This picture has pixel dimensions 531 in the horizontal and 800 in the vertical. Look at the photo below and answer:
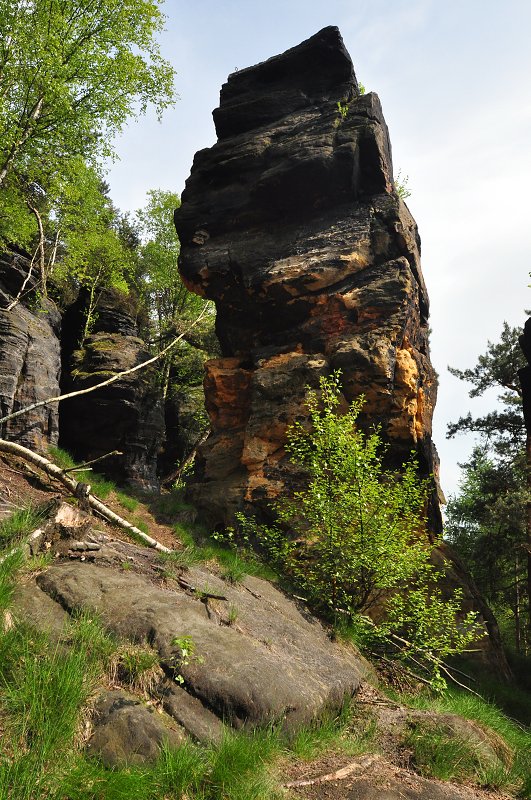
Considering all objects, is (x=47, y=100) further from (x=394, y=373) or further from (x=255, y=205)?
(x=394, y=373)

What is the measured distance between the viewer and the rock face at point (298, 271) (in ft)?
45.0

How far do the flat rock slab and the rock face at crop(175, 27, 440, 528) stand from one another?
20.1 ft

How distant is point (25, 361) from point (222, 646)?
1124cm

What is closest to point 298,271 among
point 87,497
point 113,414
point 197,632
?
point 87,497

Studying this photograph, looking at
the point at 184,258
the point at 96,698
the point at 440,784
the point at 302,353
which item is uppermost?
the point at 184,258

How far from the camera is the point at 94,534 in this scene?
25.0 ft

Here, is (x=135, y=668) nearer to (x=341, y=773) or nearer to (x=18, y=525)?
(x=341, y=773)

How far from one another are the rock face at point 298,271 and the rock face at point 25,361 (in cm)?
466

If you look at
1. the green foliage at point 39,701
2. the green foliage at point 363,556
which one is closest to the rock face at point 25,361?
the green foliage at point 363,556

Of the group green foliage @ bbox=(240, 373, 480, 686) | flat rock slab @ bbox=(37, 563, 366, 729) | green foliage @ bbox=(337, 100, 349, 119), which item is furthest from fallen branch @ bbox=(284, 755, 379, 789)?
green foliage @ bbox=(337, 100, 349, 119)

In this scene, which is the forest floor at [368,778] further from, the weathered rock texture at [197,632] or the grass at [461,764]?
the weathered rock texture at [197,632]

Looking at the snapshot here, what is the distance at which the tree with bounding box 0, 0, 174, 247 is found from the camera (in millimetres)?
12312

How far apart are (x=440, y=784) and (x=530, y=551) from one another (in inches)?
554

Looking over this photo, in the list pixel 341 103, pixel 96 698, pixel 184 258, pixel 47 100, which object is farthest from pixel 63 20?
pixel 96 698
